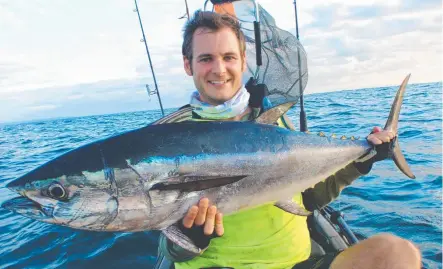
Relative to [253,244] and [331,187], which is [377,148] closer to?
[331,187]

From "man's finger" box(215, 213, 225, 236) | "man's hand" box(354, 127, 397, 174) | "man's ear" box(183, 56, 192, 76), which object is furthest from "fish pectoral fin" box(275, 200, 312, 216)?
"man's ear" box(183, 56, 192, 76)

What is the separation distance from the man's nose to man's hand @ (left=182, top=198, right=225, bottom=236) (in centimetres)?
133

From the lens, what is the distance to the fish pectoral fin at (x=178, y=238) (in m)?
2.24

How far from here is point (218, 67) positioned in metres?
3.11

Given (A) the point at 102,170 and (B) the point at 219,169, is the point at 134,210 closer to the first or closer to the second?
(A) the point at 102,170

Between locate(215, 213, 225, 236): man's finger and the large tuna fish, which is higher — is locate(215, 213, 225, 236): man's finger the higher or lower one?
the lower one

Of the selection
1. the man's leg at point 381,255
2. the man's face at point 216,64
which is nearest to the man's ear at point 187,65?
the man's face at point 216,64

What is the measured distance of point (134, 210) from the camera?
6.84 ft

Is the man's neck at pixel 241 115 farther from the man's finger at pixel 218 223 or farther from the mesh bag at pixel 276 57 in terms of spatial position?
the mesh bag at pixel 276 57

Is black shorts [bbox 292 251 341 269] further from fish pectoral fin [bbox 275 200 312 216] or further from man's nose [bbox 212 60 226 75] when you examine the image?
man's nose [bbox 212 60 226 75]

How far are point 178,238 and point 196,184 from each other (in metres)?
0.38

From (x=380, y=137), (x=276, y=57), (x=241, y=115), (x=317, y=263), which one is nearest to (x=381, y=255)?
(x=317, y=263)

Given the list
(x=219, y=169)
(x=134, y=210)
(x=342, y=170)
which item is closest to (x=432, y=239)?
(x=342, y=170)

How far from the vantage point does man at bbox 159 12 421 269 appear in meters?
2.50
